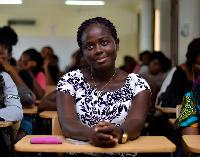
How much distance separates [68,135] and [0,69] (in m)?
1.17

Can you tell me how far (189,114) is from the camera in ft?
7.13

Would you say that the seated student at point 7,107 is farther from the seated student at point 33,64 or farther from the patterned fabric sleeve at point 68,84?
the seated student at point 33,64

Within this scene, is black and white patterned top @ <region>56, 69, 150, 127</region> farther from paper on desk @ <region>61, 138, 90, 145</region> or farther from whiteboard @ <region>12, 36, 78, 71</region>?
whiteboard @ <region>12, 36, 78, 71</region>

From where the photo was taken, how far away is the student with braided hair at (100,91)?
207 cm

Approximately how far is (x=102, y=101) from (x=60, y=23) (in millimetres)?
11798

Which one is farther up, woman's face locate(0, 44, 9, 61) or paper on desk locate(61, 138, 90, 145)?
woman's face locate(0, 44, 9, 61)

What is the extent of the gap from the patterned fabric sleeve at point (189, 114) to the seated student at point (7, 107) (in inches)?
47.1

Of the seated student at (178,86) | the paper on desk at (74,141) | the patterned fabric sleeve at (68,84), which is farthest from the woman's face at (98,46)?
the seated student at (178,86)

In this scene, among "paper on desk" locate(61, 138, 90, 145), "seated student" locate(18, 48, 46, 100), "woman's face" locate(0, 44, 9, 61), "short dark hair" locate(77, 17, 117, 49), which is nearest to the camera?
"paper on desk" locate(61, 138, 90, 145)

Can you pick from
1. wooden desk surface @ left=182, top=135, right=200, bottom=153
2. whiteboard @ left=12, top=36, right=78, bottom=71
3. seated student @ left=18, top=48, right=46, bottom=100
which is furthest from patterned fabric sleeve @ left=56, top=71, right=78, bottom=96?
whiteboard @ left=12, top=36, right=78, bottom=71

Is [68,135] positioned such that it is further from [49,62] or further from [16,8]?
[16,8]

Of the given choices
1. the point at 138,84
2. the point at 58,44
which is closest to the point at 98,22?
the point at 138,84

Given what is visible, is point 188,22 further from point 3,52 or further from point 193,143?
point 193,143

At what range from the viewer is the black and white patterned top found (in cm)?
211
